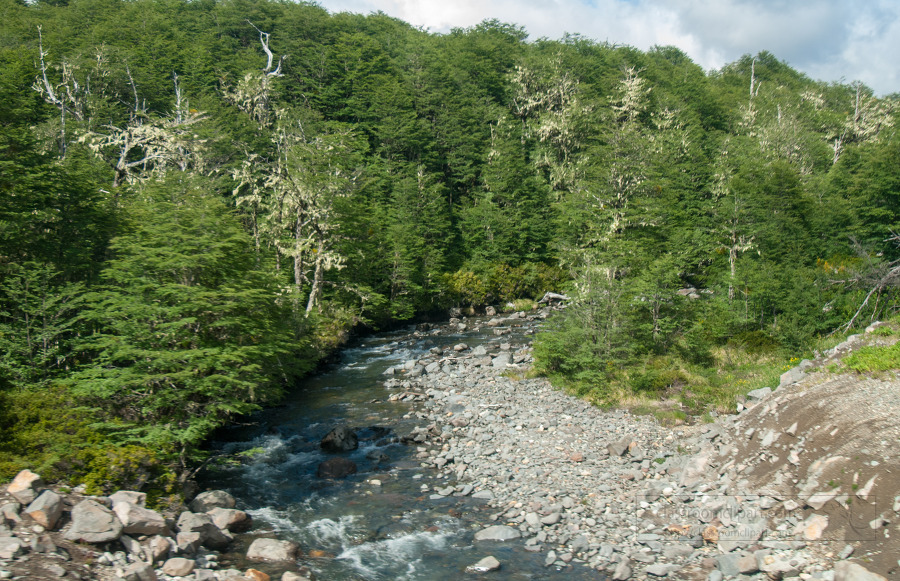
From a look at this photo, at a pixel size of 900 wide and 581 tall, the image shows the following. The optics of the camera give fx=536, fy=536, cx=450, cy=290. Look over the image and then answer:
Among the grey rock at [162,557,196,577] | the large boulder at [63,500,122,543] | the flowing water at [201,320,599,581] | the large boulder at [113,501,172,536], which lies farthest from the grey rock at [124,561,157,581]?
the flowing water at [201,320,599,581]

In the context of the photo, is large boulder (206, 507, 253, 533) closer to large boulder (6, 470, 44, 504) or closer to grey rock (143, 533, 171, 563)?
grey rock (143, 533, 171, 563)

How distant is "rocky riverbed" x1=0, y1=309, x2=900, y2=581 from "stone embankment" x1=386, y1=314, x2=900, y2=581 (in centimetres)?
3

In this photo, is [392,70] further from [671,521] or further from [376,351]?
[671,521]

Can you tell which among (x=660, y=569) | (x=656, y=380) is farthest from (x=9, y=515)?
(x=656, y=380)

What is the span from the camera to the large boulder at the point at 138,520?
903 cm

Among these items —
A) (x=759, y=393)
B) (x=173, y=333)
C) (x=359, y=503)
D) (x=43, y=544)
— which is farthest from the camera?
(x=759, y=393)

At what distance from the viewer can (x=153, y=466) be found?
36.7 feet

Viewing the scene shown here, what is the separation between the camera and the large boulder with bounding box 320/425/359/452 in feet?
53.1

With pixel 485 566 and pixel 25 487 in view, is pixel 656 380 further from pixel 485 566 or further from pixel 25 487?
pixel 25 487

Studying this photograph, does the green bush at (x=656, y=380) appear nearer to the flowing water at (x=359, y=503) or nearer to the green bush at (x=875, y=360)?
the green bush at (x=875, y=360)

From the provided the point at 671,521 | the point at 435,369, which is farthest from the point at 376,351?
the point at 671,521

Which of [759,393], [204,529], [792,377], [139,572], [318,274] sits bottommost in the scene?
[204,529]

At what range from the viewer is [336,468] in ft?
48.0

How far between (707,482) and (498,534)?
4870 mm
